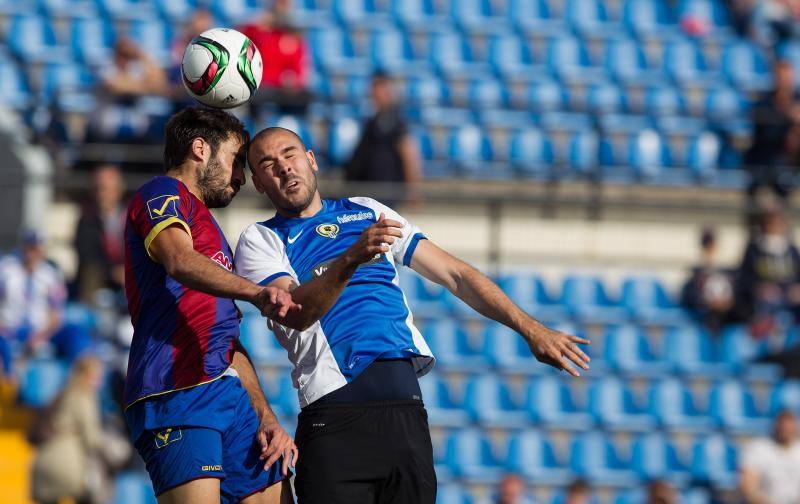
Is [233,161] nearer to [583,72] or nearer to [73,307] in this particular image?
[73,307]

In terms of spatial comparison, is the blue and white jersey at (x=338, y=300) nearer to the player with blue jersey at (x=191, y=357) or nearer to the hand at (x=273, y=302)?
the player with blue jersey at (x=191, y=357)

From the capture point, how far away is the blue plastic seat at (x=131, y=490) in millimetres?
10539

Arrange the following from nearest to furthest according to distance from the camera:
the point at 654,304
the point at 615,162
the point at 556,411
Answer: the point at 556,411 < the point at 654,304 < the point at 615,162

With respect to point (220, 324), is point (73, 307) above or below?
below

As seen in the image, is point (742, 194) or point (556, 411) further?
point (742, 194)

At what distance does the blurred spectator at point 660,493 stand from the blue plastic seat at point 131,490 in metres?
3.76

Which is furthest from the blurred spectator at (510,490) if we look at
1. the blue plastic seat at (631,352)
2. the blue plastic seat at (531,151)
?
the blue plastic seat at (531,151)

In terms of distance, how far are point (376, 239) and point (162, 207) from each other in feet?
2.69

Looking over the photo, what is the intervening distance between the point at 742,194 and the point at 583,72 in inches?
88.5

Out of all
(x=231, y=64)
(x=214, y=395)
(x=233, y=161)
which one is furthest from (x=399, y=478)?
(x=231, y=64)

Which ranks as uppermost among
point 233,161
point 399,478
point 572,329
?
point 233,161

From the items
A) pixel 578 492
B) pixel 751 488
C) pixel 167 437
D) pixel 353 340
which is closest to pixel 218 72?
pixel 353 340

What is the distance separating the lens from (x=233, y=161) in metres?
5.30

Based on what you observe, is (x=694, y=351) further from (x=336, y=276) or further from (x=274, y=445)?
(x=336, y=276)
